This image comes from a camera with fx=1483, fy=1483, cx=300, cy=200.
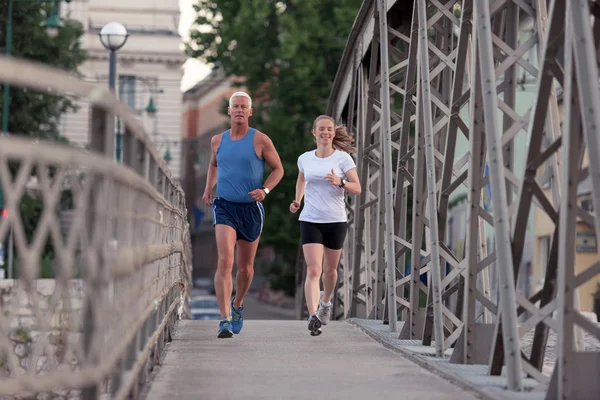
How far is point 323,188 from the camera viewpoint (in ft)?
40.6

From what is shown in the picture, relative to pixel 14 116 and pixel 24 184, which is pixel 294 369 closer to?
pixel 24 184

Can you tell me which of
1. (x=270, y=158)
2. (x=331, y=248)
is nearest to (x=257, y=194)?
(x=270, y=158)

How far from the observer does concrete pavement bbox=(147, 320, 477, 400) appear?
717 cm

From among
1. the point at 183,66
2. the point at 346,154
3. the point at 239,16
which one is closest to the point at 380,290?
the point at 346,154

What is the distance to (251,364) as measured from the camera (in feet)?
28.9

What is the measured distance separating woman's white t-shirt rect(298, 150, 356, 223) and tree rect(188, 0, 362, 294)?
26107mm

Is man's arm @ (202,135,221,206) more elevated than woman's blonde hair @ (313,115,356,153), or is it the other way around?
woman's blonde hair @ (313,115,356,153)

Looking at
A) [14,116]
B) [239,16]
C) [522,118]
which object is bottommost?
[522,118]

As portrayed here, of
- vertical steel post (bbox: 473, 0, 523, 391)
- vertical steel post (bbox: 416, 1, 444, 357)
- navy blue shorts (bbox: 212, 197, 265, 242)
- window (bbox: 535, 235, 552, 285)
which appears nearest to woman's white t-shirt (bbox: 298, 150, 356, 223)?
navy blue shorts (bbox: 212, 197, 265, 242)

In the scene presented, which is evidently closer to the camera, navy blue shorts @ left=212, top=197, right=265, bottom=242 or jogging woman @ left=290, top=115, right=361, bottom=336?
navy blue shorts @ left=212, top=197, right=265, bottom=242

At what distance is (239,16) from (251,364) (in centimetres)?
3225

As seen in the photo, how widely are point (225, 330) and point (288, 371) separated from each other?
2926mm

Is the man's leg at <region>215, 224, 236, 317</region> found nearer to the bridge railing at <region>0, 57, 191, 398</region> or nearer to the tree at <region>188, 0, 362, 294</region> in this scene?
the bridge railing at <region>0, 57, 191, 398</region>

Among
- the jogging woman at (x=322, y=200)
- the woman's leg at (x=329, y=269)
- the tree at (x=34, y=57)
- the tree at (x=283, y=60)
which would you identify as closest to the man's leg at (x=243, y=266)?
the jogging woman at (x=322, y=200)
